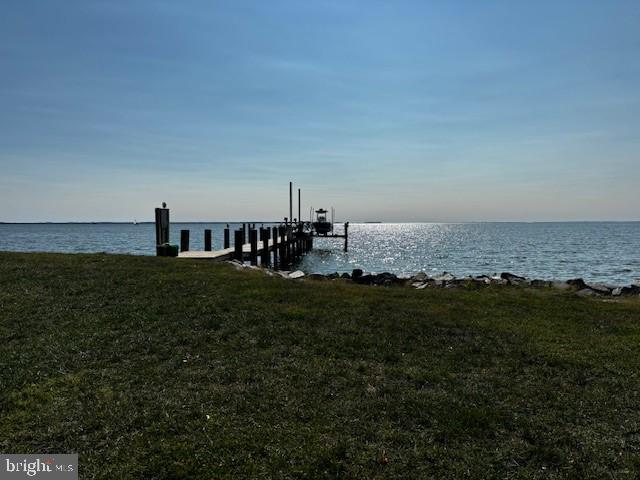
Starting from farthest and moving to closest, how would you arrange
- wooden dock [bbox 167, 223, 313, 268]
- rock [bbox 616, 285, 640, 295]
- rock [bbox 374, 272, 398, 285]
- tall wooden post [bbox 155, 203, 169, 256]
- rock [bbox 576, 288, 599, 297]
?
wooden dock [bbox 167, 223, 313, 268] < tall wooden post [bbox 155, 203, 169, 256] < rock [bbox 374, 272, 398, 285] < rock [bbox 616, 285, 640, 295] < rock [bbox 576, 288, 599, 297]

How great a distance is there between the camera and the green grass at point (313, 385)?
430cm

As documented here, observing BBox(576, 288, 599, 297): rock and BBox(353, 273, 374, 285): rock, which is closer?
BBox(576, 288, 599, 297): rock

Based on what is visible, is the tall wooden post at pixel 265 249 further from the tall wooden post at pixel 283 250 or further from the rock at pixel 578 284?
the rock at pixel 578 284

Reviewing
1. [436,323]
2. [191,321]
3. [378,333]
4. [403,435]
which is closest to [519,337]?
[436,323]

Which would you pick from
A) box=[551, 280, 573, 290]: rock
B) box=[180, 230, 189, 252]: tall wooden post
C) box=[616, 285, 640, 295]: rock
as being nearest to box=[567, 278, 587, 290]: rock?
box=[551, 280, 573, 290]: rock

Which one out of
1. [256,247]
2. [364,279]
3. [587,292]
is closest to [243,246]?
[256,247]

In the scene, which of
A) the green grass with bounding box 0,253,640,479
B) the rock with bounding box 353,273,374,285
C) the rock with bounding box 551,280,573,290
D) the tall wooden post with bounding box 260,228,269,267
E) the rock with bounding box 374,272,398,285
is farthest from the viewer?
the tall wooden post with bounding box 260,228,269,267

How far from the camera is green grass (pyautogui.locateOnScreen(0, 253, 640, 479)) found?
430 centimetres

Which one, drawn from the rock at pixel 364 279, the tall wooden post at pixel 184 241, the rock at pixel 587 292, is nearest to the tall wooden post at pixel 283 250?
the tall wooden post at pixel 184 241

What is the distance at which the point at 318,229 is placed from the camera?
187 feet

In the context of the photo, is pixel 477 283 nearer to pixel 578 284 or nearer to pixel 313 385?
pixel 578 284

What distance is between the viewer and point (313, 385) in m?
5.90

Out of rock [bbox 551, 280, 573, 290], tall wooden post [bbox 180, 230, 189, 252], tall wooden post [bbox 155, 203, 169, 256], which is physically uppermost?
tall wooden post [bbox 155, 203, 169, 256]

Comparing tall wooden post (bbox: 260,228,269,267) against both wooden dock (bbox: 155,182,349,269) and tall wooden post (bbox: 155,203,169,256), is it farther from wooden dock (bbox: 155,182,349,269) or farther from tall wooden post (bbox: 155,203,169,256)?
tall wooden post (bbox: 155,203,169,256)
